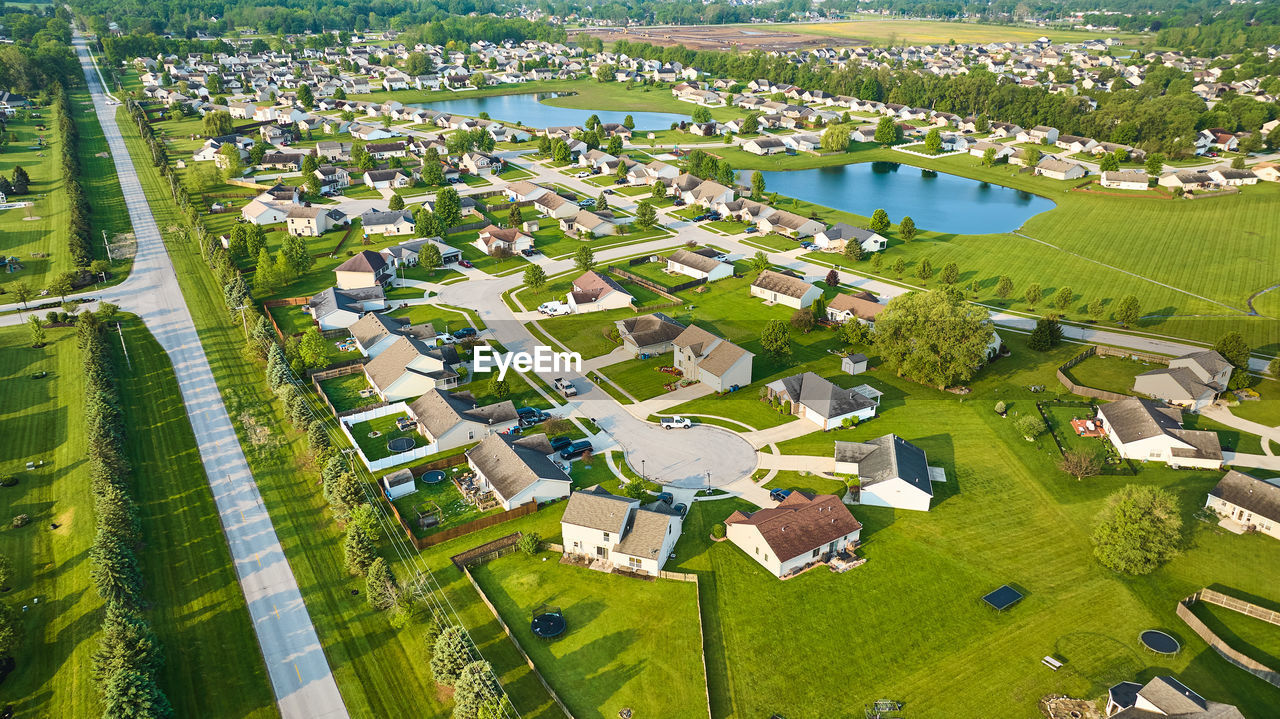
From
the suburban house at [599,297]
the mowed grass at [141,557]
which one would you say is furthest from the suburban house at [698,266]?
the mowed grass at [141,557]

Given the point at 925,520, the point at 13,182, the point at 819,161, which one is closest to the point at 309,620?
the point at 925,520

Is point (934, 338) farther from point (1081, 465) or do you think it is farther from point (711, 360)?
point (711, 360)

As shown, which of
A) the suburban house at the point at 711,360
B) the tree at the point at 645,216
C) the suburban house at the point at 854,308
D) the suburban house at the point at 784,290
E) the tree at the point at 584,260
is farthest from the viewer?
the tree at the point at 645,216

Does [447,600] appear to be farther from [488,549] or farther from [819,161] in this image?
[819,161]

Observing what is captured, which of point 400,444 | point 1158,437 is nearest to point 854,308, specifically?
point 1158,437

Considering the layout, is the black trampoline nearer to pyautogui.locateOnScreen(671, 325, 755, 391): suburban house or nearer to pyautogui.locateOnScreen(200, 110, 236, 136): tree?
pyautogui.locateOnScreen(671, 325, 755, 391): suburban house

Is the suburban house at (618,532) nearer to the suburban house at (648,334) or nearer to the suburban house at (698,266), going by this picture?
the suburban house at (648,334)
